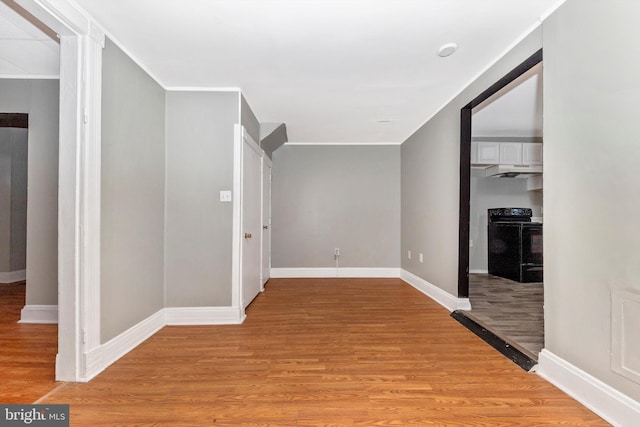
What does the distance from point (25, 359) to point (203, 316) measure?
1.23 meters

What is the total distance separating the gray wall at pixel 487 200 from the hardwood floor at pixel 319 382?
3206 mm

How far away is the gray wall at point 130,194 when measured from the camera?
209 centimetres

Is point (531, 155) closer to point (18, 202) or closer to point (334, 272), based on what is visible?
point (334, 272)

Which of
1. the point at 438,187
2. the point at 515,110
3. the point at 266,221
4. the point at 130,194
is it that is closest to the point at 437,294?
the point at 438,187

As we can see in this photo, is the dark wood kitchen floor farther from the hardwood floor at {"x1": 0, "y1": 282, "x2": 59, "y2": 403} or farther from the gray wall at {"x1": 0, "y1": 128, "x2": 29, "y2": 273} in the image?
the gray wall at {"x1": 0, "y1": 128, "x2": 29, "y2": 273}

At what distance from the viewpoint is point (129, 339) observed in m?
2.31

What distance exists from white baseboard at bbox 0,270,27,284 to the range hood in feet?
25.3

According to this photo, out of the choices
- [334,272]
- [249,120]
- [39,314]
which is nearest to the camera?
[39,314]

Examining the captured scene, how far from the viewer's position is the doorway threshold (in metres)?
2.05

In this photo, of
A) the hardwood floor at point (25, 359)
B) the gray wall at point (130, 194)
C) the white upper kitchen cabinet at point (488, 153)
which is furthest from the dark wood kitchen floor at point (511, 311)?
the hardwood floor at point (25, 359)

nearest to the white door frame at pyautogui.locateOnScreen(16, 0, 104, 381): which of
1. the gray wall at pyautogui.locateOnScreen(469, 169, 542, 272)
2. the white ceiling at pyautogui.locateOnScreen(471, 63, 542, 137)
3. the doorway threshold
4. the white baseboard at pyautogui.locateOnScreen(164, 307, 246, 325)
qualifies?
the white baseboard at pyautogui.locateOnScreen(164, 307, 246, 325)

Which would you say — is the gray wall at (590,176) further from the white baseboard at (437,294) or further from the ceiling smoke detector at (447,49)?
the white baseboard at (437,294)

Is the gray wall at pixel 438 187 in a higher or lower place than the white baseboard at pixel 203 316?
higher

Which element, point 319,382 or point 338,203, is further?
point 338,203
